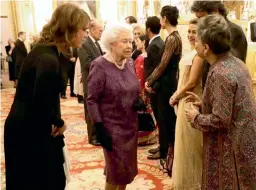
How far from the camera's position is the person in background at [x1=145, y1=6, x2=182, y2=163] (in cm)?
341

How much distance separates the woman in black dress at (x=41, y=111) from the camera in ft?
6.06

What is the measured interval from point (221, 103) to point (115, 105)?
0.84m

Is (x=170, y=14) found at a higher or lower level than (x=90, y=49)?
higher

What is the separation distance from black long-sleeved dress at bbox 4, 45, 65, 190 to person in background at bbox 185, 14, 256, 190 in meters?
0.89

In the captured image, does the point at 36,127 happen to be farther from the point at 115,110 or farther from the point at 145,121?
the point at 145,121

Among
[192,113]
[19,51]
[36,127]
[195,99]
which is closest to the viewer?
[36,127]

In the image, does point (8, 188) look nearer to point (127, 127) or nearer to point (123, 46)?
point (127, 127)

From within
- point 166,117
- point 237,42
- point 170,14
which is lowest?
point 166,117

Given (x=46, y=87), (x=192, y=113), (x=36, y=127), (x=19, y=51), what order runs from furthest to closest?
(x=19, y=51), (x=192, y=113), (x=36, y=127), (x=46, y=87)

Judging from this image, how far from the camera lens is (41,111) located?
1.90 metres

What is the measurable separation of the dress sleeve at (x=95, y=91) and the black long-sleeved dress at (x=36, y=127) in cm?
35

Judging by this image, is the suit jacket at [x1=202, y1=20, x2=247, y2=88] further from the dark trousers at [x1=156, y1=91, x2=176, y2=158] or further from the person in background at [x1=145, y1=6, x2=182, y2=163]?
the dark trousers at [x1=156, y1=91, x2=176, y2=158]

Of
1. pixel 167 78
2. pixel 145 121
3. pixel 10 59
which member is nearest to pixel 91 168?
pixel 145 121

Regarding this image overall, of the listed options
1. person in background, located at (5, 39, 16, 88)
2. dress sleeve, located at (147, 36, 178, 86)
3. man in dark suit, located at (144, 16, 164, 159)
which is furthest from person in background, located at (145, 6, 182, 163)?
person in background, located at (5, 39, 16, 88)
